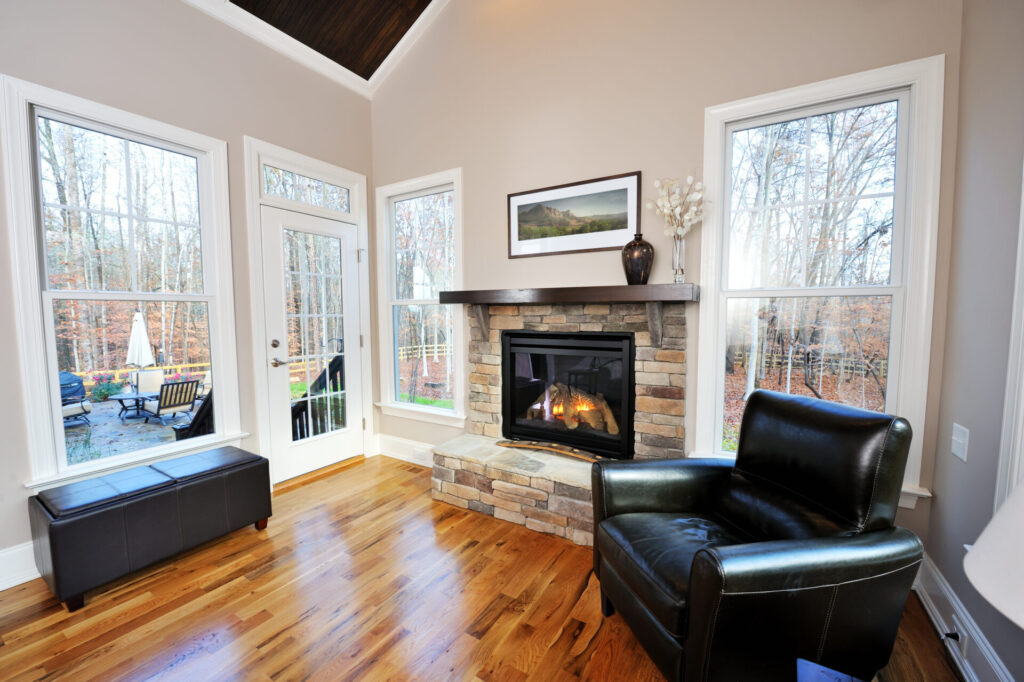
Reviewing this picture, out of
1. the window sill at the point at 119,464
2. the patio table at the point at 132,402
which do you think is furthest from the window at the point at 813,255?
the patio table at the point at 132,402

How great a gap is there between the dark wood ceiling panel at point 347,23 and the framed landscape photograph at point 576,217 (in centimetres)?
175

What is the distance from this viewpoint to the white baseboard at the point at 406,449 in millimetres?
3580

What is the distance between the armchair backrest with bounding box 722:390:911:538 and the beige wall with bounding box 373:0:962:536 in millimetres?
669

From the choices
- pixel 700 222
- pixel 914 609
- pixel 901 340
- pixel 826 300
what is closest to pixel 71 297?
pixel 700 222

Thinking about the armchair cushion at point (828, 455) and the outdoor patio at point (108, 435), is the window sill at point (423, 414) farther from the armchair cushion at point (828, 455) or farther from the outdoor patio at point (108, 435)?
the armchair cushion at point (828, 455)

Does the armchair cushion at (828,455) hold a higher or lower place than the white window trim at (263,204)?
lower

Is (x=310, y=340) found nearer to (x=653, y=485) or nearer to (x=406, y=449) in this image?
(x=406, y=449)

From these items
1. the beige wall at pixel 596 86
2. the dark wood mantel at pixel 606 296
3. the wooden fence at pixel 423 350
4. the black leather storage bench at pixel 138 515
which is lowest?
the black leather storage bench at pixel 138 515

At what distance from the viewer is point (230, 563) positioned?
2.22 meters

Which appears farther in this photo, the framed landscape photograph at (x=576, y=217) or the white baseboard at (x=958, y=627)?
the framed landscape photograph at (x=576, y=217)

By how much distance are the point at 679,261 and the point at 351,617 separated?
95.4 inches

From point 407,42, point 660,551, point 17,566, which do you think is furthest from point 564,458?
point 407,42

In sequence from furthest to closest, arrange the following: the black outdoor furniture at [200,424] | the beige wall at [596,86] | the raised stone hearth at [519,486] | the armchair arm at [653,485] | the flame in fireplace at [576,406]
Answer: the flame in fireplace at [576,406] → the black outdoor furniture at [200,424] → the raised stone hearth at [519,486] → the beige wall at [596,86] → the armchair arm at [653,485]

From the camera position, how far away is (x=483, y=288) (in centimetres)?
319
